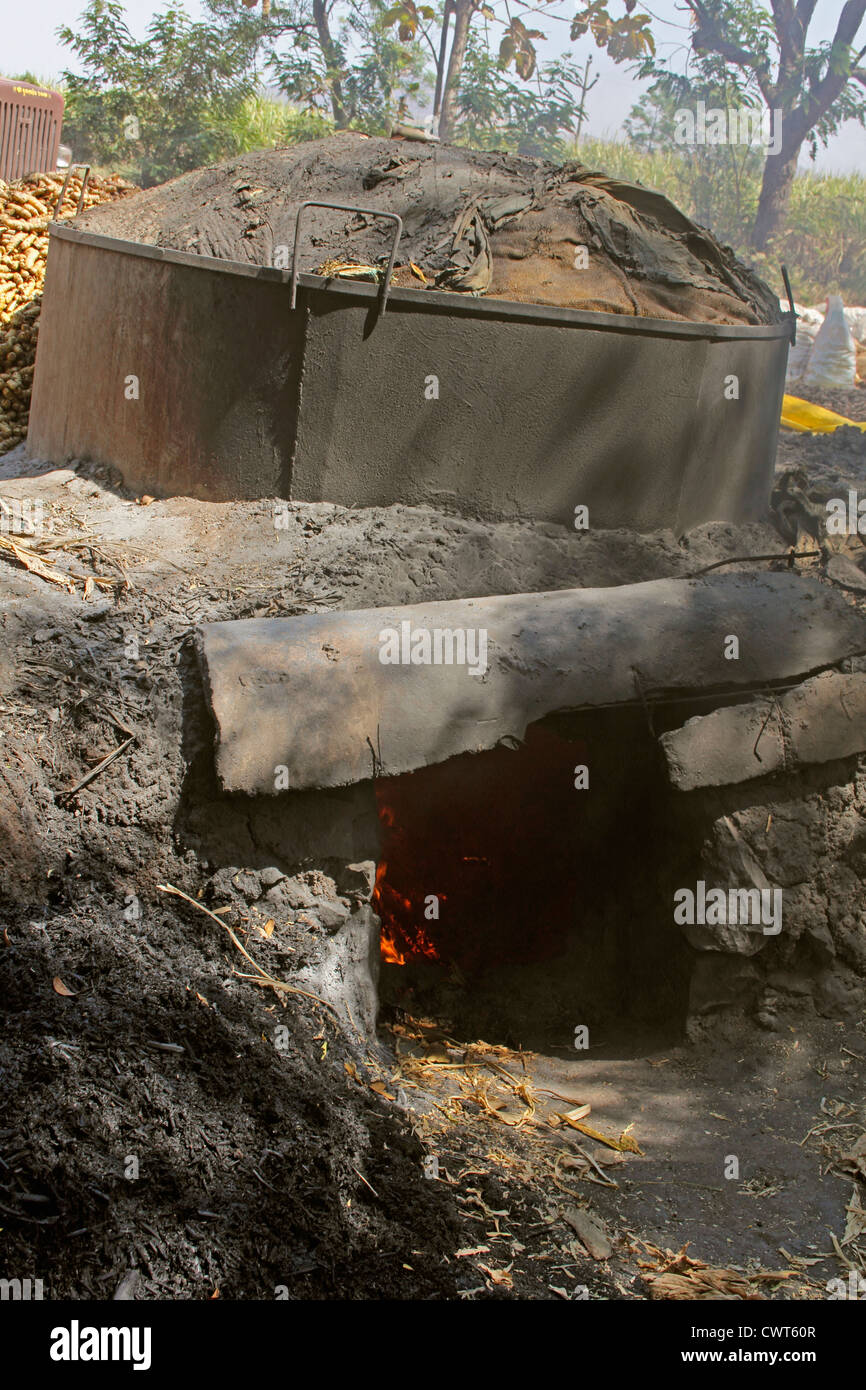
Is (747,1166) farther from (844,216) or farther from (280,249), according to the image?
(844,216)

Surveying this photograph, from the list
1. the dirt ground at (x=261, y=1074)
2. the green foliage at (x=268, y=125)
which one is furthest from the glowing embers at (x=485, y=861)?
the green foliage at (x=268, y=125)

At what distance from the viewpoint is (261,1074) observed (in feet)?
9.96

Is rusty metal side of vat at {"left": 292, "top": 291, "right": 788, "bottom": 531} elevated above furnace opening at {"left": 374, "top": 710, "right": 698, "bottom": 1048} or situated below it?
above

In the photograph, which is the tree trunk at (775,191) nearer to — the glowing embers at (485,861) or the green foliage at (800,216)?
the green foliage at (800,216)

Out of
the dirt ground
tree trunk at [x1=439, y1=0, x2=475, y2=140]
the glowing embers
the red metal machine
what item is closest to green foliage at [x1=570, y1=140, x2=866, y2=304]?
tree trunk at [x1=439, y1=0, x2=475, y2=140]

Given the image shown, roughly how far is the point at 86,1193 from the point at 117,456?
375 centimetres

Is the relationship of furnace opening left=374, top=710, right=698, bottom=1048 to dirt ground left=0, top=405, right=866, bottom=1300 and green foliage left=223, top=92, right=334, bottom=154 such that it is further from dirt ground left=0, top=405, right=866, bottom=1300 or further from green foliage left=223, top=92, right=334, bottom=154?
green foliage left=223, top=92, right=334, bottom=154

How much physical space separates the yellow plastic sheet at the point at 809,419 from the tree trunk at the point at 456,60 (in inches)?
271

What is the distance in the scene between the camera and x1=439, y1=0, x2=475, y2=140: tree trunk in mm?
14914

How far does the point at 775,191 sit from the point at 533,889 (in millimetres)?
18949

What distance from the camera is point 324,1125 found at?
2.97 meters

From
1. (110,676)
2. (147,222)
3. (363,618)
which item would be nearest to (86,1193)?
(110,676)

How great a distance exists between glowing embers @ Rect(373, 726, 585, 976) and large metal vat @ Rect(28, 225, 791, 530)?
1.26 metres

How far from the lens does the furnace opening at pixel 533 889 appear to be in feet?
15.6
